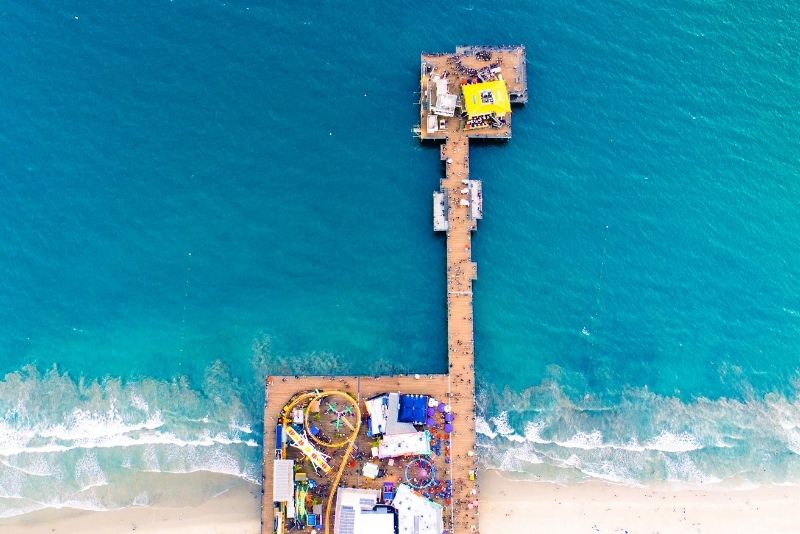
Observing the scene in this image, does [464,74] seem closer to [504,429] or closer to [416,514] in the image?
[504,429]

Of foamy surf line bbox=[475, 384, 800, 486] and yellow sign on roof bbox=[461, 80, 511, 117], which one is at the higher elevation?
yellow sign on roof bbox=[461, 80, 511, 117]

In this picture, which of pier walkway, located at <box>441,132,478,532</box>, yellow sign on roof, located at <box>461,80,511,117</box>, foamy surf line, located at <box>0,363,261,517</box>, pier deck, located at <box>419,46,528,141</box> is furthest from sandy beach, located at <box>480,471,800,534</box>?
yellow sign on roof, located at <box>461,80,511,117</box>

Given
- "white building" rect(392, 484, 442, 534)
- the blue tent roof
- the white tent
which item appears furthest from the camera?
the blue tent roof

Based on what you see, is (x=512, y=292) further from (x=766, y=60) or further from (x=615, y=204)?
(x=766, y=60)

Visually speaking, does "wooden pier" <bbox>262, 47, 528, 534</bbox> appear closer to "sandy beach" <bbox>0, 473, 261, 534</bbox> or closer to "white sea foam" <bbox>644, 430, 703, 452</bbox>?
"sandy beach" <bbox>0, 473, 261, 534</bbox>

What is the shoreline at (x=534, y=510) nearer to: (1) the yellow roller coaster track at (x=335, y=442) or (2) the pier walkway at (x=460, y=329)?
(2) the pier walkway at (x=460, y=329)

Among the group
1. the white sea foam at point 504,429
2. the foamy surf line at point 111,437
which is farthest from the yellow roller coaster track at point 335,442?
the white sea foam at point 504,429

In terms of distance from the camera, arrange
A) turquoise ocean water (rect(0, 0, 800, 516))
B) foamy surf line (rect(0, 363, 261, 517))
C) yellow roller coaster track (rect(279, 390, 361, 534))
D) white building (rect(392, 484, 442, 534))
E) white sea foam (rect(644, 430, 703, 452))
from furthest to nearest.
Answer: white sea foam (rect(644, 430, 703, 452)) → turquoise ocean water (rect(0, 0, 800, 516)) → foamy surf line (rect(0, 363, 261, 517)) → yellow roller coaster track (rect(279, 390, 361, 534)) → white building (rect(392, 484, 442, 534))
